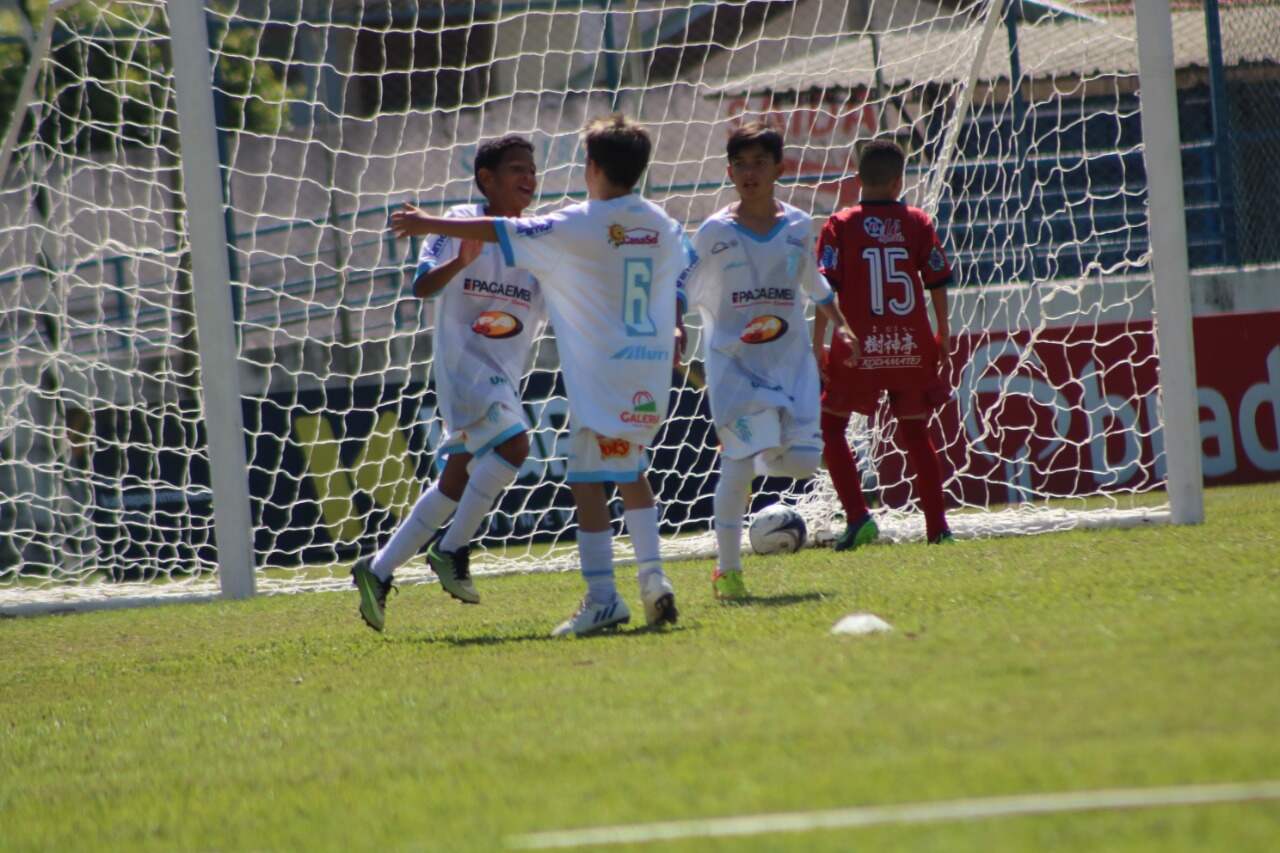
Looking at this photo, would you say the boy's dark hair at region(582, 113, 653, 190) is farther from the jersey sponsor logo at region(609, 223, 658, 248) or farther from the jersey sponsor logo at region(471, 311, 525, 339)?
the jersey sponsor logo at region(471, 311, 525, 339)

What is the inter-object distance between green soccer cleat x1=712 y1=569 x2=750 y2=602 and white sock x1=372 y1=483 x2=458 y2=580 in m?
0.97

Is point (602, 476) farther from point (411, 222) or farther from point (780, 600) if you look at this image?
point (411, 222)

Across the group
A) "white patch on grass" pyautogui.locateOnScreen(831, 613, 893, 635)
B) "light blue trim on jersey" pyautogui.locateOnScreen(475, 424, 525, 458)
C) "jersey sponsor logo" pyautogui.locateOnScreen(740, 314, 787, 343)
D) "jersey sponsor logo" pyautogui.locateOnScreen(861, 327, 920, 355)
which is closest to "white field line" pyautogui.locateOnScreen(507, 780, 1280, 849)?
"white patch on grass" pyautogui.locateOnScreen(831, 613, 893, 635)

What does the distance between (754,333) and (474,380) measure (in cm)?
99

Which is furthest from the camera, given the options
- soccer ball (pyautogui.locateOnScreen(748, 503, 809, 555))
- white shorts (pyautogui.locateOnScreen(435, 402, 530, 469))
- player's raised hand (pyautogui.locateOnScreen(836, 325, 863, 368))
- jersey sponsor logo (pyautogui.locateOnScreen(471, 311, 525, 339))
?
soccer ball (pyautogui.locateOnScreen(748, 503, 809, 555))

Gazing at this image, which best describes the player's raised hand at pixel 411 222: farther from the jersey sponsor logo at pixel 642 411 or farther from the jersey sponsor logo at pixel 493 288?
the jersey sponsor logo at pixel 493 288

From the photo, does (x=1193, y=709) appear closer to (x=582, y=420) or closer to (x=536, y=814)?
(x=536, y=814)

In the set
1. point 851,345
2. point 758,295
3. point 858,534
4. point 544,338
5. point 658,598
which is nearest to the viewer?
point 658,598

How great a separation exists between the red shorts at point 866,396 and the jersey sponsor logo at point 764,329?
1.24m

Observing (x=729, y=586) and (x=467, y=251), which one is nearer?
(x=467, y=251)

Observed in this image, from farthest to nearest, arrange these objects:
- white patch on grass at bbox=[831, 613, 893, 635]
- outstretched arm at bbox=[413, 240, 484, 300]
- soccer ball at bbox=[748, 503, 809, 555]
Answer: soccer ball at bbox=[748, 503, 809, 555] < outstretched arm at bbox=[413, 240, 484, 300] < white patch on grass at bbox=[831, 613, 893, 635]

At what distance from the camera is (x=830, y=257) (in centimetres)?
683

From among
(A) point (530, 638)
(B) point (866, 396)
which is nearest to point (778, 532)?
(B) point (866, 396)

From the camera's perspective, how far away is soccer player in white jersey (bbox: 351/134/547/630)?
5.40 m
